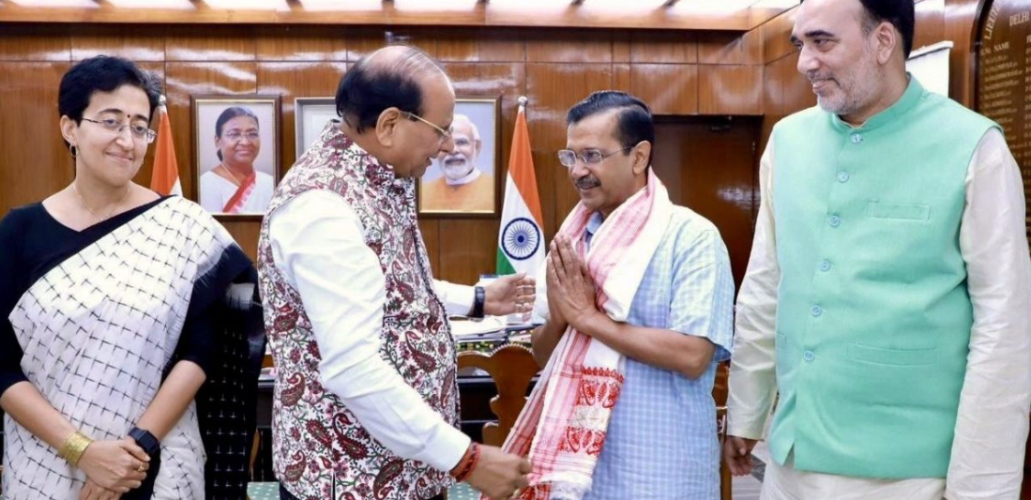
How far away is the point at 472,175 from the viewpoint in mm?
7363

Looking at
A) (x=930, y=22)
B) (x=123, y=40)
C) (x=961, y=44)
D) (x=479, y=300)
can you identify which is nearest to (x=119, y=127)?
(x=479, y=300)

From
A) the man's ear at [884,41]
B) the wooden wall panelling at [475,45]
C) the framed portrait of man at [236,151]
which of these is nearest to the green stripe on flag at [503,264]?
the wooden wall panelling at [475,45]

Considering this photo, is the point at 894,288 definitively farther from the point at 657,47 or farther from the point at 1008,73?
the point at 657,47

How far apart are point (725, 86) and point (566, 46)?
4.48 feet

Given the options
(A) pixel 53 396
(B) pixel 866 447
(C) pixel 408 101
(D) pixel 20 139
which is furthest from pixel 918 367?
(D) pixel 20 139

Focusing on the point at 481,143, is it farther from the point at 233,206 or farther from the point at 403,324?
the point at 403,324

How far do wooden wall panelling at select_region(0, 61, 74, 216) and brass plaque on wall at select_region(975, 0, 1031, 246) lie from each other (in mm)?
6391

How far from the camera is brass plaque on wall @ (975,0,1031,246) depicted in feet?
11.5

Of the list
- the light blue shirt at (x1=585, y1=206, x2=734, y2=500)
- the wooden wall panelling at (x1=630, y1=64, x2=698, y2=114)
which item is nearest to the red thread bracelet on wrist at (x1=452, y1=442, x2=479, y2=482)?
the light blue shirt at (x1=585, y1=206, x2=734, y2=500)

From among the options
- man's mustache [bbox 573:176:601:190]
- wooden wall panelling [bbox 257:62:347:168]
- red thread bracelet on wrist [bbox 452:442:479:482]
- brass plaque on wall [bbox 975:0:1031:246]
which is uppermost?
wooden wall panelling [bbox 257:62:347:168]

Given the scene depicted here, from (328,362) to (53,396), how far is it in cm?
68

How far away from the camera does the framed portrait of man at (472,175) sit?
7312mm

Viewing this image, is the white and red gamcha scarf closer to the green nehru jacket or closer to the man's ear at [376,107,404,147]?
the green nehru jacket

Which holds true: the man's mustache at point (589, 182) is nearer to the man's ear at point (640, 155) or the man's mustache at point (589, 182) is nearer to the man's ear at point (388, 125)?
the man's ear at point (640, 155)
